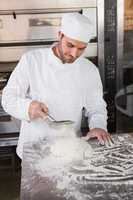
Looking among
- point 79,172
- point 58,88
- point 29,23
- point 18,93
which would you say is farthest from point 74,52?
point 29,23

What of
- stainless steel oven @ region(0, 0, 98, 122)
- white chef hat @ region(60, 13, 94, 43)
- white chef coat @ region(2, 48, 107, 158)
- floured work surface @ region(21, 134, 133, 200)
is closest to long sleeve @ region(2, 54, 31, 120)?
white chef coat @ region(2, 48, 107, 158)

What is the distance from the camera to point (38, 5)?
2.96 metres

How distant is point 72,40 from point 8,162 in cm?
168

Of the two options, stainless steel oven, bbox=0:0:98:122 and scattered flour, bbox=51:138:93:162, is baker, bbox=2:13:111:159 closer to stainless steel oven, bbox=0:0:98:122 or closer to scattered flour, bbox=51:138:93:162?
scattered flour, bbox=51:138:93:162

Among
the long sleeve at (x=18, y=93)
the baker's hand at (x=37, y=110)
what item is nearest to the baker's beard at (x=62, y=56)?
the long sleeve at (x=18, y=93)

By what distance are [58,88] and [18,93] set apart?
8.6 inches

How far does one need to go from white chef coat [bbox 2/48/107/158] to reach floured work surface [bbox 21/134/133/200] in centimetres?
18

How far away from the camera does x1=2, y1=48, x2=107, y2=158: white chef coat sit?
2133 millimetres

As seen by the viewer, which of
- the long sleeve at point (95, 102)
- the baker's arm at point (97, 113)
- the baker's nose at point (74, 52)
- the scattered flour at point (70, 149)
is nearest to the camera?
the scattered flour at point (70, 149)

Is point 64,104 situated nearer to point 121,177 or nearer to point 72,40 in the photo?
point 72,40

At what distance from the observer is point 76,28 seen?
2.00 meters

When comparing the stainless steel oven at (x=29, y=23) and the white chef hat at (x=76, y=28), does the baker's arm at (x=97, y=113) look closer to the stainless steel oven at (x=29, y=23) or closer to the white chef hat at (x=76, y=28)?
the white chef hat at (x=76, y=28)

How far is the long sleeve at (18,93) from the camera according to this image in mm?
2043

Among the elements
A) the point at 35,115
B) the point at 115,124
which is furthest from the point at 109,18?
the point at 35,115
